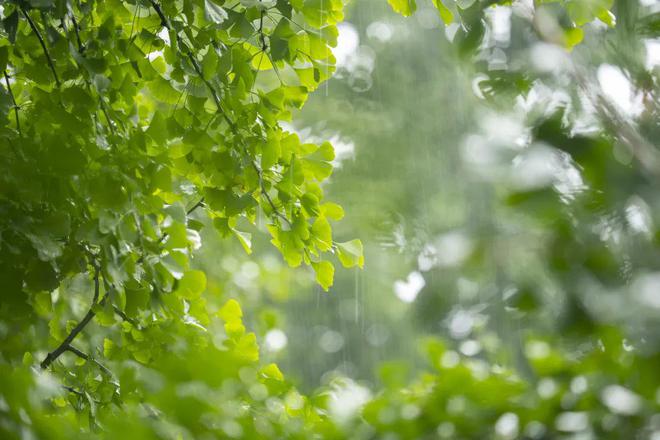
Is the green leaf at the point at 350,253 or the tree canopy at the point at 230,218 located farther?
the green leaf at the point at 350,253

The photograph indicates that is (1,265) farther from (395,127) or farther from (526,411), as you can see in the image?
(395,127)

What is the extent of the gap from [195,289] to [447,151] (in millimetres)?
6539

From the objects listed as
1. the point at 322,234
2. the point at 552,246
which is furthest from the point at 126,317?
the point at 552,246

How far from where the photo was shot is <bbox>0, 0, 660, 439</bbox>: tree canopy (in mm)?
523

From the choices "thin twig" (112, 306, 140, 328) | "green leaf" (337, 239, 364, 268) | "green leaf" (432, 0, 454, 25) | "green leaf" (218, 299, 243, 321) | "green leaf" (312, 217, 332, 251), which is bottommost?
"thin twig" (112, 306, 140, 328)

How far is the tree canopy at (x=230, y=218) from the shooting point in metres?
0.52

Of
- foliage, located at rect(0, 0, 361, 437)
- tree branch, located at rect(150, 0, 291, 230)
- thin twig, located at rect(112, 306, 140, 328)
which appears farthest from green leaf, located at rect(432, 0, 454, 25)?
thin twig, located at rect(112, 306, 140, 328)

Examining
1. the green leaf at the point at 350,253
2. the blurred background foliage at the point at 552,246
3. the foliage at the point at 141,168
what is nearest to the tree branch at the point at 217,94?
the foliage at the point at 141,168

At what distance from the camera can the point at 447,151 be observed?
303 inches

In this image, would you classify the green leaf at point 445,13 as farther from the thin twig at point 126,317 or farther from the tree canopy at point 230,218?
the thin twig at point 126,317

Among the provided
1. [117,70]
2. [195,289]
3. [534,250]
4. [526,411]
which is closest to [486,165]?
[534,250]

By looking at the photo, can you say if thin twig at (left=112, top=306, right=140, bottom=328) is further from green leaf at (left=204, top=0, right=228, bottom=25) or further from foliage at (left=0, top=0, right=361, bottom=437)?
green leaf at (left=204, top=0, right=228, bottom=25)

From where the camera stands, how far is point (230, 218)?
1.50 metres

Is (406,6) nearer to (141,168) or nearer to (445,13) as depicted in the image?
(445,13)
